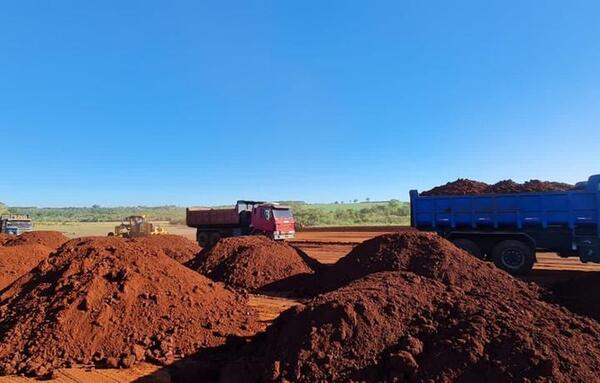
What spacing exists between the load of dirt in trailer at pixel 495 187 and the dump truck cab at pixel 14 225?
26.6 metres

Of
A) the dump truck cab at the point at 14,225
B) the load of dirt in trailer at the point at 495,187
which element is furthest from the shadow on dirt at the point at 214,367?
the dump truck cab at the point at 14,225

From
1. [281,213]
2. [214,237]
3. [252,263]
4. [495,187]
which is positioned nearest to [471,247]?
[495,187]

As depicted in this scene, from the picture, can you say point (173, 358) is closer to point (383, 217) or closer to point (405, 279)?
point (405, 279)

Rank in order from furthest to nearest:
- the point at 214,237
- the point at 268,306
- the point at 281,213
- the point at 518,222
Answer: the point at 214,237 < the point at 281,213 < the point at 518,222 < the point at 268,306

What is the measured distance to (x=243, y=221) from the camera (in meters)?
27.3

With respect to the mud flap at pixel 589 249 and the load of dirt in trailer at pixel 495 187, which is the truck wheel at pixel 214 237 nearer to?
the load of dirt in trailer at pixel 495 187

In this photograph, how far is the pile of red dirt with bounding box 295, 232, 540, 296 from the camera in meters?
9.82

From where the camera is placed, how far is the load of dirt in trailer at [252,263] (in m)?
12.9

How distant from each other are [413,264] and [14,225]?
1148 inches

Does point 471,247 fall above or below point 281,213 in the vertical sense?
below

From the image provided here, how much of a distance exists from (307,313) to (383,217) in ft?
187

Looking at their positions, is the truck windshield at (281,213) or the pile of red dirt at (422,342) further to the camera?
the truck windshield at (281,213)

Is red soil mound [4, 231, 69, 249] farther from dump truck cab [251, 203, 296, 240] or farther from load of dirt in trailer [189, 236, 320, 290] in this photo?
dump truck cab [251, 203, 296, 240]

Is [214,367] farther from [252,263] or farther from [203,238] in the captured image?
[203,238]
